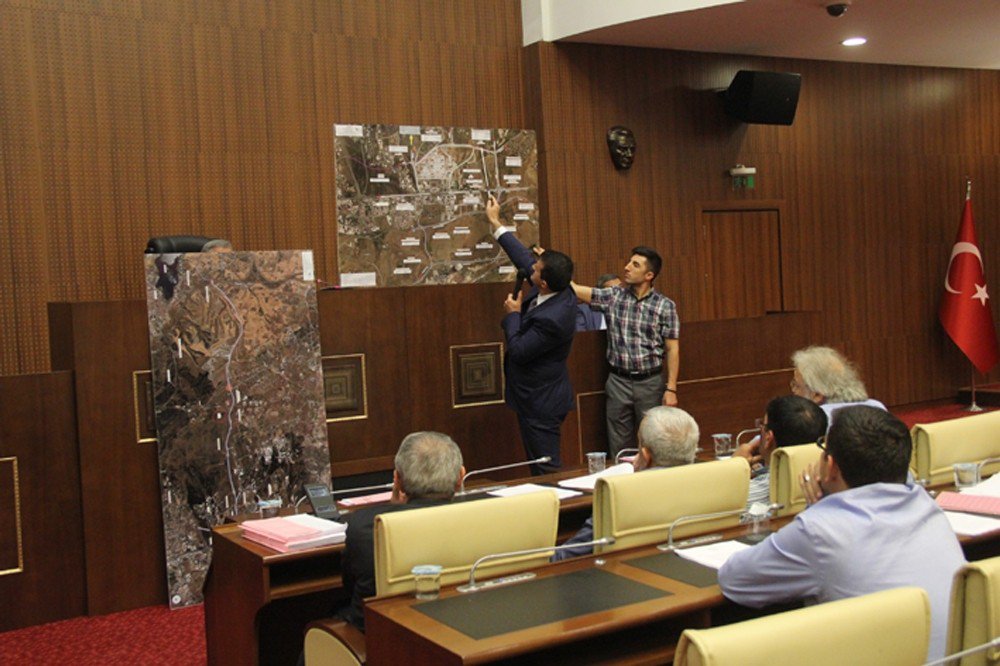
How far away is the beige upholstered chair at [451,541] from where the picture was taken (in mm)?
2727

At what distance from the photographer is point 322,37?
7.38m

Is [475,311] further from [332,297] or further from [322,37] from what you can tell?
[322,37]

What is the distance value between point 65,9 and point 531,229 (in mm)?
3454

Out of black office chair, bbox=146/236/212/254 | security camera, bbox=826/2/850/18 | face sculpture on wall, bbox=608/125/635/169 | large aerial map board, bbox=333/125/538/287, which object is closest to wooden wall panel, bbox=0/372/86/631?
black office chair, bbox=146/236/212/254

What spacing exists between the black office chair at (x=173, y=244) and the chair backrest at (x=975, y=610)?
15.4ft

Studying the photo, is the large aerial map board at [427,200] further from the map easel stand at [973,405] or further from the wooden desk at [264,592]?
the map easel stand at [973,405]

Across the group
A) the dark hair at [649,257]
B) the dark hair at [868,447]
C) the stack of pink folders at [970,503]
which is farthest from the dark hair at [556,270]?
the dark hair at [868,447]

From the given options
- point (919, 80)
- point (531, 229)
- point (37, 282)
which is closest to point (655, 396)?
point (531, 229)

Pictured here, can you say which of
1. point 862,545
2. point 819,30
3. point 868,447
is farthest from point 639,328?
point 862,545

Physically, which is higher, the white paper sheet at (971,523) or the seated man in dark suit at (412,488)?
the seated man in dark suit at (412,488)

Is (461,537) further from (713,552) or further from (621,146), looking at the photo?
(621,146)

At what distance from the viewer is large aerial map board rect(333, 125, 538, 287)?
7484mm

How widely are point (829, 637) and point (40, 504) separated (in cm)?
417

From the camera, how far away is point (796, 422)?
3.81 metres
